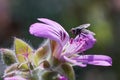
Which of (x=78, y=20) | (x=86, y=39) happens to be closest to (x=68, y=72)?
(x=86, y=39)

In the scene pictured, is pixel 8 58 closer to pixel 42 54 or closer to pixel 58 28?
pixel 42 54

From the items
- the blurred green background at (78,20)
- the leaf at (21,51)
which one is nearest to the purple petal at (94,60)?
the leaf at (21,51)

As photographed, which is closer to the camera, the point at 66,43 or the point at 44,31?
the point at 44,31

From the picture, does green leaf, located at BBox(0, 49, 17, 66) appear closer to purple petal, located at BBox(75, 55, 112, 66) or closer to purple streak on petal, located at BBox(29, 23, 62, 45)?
purple streak on petal, located at BBox(29, 23, 62, 45)

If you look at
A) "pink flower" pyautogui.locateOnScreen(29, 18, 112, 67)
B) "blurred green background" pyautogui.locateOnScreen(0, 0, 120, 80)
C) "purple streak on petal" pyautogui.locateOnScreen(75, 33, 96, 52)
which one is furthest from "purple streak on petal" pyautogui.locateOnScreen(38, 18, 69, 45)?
"blurred green background" pyautogui.locateOnScreen(0, 0, 120, 80)

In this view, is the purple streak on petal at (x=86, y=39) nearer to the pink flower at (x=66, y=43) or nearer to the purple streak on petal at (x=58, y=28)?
the pink flower at (x=66, y=43)

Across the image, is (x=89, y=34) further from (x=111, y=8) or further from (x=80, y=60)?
(x=111, y=8)

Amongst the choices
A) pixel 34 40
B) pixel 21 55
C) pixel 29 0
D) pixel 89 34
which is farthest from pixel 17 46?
pixel 29 0
